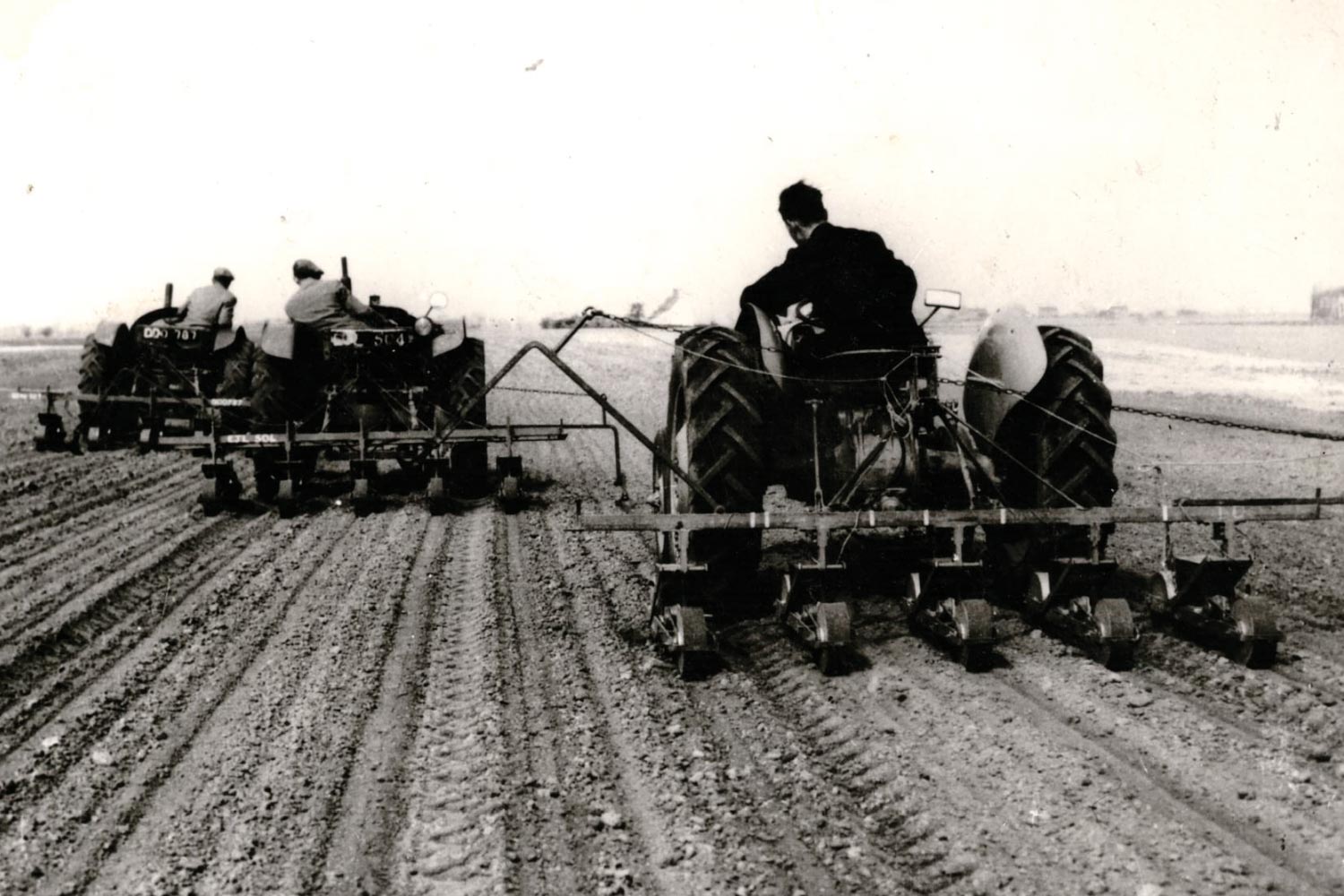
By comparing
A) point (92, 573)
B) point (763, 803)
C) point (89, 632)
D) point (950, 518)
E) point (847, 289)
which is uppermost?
point (847, 289)

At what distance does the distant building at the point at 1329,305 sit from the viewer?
23.9 metres

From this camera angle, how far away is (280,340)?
9.77 m

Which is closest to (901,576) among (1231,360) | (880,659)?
(880,659)

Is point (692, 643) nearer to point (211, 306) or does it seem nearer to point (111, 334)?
point (211, 306)

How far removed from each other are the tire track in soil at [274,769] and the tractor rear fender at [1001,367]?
303 centimetres

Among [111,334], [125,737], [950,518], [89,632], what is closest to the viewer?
[125,737]

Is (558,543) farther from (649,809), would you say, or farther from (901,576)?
(649,809)

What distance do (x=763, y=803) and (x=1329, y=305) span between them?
2640 cm

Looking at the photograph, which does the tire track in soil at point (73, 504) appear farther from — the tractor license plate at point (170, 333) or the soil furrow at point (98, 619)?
the tractor license plate at point (170, 333)

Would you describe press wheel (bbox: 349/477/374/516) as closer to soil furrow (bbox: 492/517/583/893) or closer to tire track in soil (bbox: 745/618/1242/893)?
soil furrow (bbox: 492/517/583/893)

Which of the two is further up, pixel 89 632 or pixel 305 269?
pixel 305 269

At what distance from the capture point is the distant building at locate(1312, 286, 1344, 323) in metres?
23.9

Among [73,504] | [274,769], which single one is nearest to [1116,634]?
[274,769]

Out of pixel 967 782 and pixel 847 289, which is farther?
pixel 847 289
